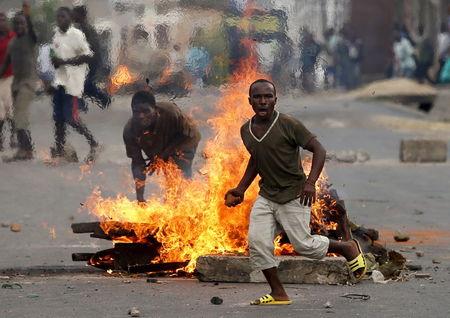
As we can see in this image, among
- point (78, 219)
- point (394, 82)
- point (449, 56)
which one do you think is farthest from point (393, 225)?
point (394, 82)

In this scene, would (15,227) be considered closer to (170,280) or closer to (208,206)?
(208,206)

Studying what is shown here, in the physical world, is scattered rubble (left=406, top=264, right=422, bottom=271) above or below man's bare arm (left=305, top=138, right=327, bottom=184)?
below

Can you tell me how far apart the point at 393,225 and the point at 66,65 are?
371 centimetres

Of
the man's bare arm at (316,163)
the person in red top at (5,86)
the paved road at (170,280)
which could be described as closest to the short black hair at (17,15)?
the person in red top at (5,86)

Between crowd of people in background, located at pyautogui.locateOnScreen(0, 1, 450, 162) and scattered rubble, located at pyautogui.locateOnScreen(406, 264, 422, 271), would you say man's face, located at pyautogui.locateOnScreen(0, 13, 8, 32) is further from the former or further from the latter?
scattered rubble, located at pyautogui.locateOnScreen(406, 264, 422, 271)

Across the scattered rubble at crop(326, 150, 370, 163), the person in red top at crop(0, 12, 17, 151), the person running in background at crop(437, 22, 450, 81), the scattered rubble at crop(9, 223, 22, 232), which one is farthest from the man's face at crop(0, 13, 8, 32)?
the person running in background at crop(437, 22, 450, 81)

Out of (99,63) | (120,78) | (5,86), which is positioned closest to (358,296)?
(120,78)

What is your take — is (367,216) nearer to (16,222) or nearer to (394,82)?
(16,222)

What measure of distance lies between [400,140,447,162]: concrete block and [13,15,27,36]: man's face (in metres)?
6.81

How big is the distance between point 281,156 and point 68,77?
6.10m

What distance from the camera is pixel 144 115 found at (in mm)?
11664

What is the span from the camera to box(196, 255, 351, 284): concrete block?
969 cm

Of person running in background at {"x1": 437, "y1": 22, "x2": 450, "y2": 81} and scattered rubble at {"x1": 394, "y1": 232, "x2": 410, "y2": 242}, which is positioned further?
person running in background at {"x1": 437, "y1": 22, "x2": 450, "y2": 81}

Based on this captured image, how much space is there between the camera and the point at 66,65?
48.2ft
